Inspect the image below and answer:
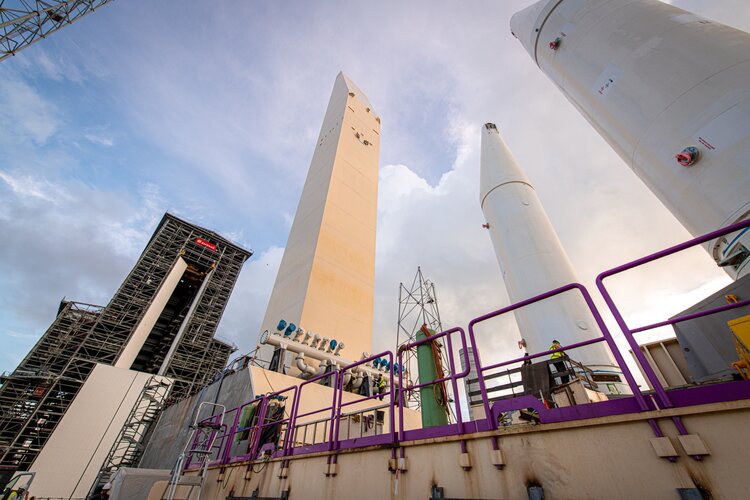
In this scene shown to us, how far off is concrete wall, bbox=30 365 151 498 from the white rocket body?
22.8m

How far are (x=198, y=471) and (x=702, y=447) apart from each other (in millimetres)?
8014

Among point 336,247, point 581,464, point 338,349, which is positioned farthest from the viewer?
point 336,247

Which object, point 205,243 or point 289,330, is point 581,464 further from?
point 205,243

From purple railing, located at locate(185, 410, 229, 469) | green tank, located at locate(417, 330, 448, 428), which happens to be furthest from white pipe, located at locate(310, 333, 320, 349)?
green tank, located at locate(417, 330, 448, 428)

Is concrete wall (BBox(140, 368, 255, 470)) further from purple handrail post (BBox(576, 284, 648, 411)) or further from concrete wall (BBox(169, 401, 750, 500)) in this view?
purple handrail post (BBox(576, 284, 648, 411))

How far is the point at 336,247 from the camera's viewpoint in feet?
55.5

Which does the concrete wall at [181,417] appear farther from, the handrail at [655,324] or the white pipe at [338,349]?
the handrail at [655,324]

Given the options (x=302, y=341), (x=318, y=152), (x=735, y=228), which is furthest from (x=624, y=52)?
(x=318, y=152)

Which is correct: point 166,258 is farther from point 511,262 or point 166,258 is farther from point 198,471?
point 511,262

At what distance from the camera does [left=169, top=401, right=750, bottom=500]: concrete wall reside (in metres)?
1.83

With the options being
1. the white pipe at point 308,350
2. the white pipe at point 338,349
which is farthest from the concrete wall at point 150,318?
the white pipe at point 338,349

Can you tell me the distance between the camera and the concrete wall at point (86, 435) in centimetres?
1645

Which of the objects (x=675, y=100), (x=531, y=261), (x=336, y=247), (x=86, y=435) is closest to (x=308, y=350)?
(x=336, y=247)

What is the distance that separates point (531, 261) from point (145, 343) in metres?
30.8
